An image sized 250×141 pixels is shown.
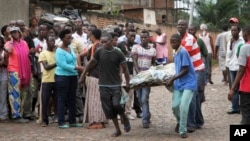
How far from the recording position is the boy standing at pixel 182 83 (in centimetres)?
862

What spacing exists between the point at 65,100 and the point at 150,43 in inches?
81.9

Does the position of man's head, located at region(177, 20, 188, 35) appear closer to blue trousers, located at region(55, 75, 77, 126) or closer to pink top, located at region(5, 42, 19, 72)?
blue trousers, located at region(55, 75, 77, 126)

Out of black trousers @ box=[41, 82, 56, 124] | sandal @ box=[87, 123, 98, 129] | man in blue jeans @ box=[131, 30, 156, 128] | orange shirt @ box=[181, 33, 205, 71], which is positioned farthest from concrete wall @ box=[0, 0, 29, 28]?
orange shirt @ box=[181, 33, 205, 71]

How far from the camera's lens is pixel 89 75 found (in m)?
9.98

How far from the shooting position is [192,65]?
8828 millimetres

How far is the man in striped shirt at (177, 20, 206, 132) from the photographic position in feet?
29.8

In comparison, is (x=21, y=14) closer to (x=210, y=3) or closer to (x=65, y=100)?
(x=65, y=100)

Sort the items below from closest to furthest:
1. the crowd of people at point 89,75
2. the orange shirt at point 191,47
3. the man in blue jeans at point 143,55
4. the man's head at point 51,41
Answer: the crowd of people at point 89,75, the orange shirt at point 191,47, the man's head at point 51,41, the man in blue jeans at point 143,55

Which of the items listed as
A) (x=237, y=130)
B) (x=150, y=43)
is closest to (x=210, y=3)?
(x=150, y=43)

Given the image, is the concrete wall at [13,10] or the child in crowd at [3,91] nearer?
the child in crowd at [3,91]

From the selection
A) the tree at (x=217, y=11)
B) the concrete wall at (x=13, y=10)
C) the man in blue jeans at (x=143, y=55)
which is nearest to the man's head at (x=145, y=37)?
the man in blue jeans at (x=143, y=55)

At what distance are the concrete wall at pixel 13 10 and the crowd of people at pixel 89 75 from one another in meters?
2.74

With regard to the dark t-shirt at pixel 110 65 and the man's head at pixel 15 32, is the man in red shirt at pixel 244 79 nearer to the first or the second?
the dark t-shirt at pixel 110 65

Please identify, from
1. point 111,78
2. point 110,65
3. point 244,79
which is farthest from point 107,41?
point 244,79
